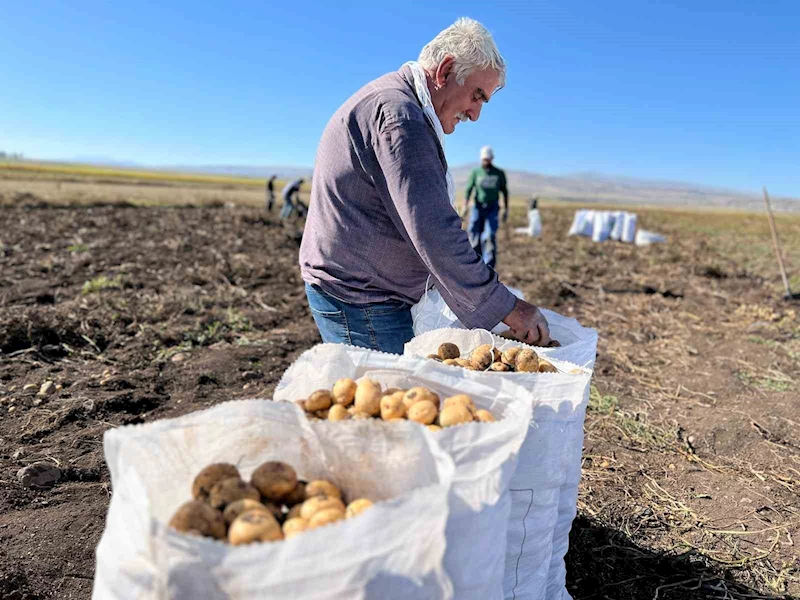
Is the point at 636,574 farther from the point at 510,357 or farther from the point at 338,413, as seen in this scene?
the point at 338,413

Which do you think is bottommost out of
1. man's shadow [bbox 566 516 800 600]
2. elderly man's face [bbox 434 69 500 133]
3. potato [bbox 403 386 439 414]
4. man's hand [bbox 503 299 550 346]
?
man's shadow [bbox 566 516 800 600]

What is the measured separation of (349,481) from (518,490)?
2.00 ft

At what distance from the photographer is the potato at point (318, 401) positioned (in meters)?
1.63

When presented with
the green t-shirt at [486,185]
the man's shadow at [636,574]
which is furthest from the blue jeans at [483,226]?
the man's shadow at [636,574]

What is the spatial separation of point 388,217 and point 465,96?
0.55 m

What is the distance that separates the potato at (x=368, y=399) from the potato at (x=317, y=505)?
0.33 meters

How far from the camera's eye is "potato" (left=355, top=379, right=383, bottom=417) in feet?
5.31

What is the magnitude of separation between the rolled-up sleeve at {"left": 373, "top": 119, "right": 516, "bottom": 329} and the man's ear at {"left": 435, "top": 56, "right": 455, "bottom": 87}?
0.76 ft

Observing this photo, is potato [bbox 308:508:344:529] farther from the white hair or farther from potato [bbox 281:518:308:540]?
the white hair

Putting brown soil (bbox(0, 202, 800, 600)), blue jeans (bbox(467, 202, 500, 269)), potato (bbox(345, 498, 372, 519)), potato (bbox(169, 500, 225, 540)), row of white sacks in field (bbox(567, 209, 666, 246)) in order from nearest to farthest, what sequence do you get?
potato (bbox(169, 500, 225, 540)), potato (bbox(345, 498, 372, 519)), brown soil (bbox(0, 202, 800, 600)), blue jeans (bbox(467, 202, 500, 269)), row of white sacks in field (bbox(567, 209, 666, 246))

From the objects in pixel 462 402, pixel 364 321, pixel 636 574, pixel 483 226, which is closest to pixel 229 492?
pixel 462 402

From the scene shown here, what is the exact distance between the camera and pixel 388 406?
1595mm

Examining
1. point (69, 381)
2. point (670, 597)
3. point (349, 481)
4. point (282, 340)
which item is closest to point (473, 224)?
point (282, 340)

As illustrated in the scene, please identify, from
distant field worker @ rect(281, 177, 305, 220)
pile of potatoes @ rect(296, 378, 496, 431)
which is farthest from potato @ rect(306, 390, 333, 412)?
distant field worker @ rect(281, 177, 305, 220)
